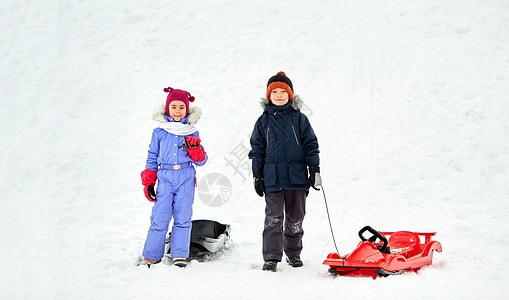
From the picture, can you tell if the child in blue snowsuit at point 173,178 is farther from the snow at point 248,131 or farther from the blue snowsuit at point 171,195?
the snow at point 248,131

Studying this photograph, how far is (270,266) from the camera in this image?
451 cm

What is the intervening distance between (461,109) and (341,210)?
3.38m

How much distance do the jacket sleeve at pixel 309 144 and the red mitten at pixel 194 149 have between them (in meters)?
1.03

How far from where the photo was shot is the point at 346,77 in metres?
10.1

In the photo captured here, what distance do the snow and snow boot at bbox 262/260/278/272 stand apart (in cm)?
10

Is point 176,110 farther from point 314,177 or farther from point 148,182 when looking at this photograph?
point 314,177

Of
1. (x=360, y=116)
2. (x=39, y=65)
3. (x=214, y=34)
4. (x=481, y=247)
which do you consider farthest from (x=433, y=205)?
(x=39, y=65)

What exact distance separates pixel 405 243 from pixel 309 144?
51.6 inches

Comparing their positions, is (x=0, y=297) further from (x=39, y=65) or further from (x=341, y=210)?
(x=39, y=65)

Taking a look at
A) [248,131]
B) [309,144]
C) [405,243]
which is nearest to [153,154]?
[309,144]

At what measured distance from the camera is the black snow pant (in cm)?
459

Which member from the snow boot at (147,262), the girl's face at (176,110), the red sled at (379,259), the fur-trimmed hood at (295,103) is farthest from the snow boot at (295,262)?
the girl's face at (176,110)

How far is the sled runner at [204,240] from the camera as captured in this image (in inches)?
203

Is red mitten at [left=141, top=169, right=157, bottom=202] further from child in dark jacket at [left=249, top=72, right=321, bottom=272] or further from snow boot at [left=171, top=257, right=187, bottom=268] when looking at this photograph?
child in dark jacket at [left=249, top=72, right=321, bottom=272]
